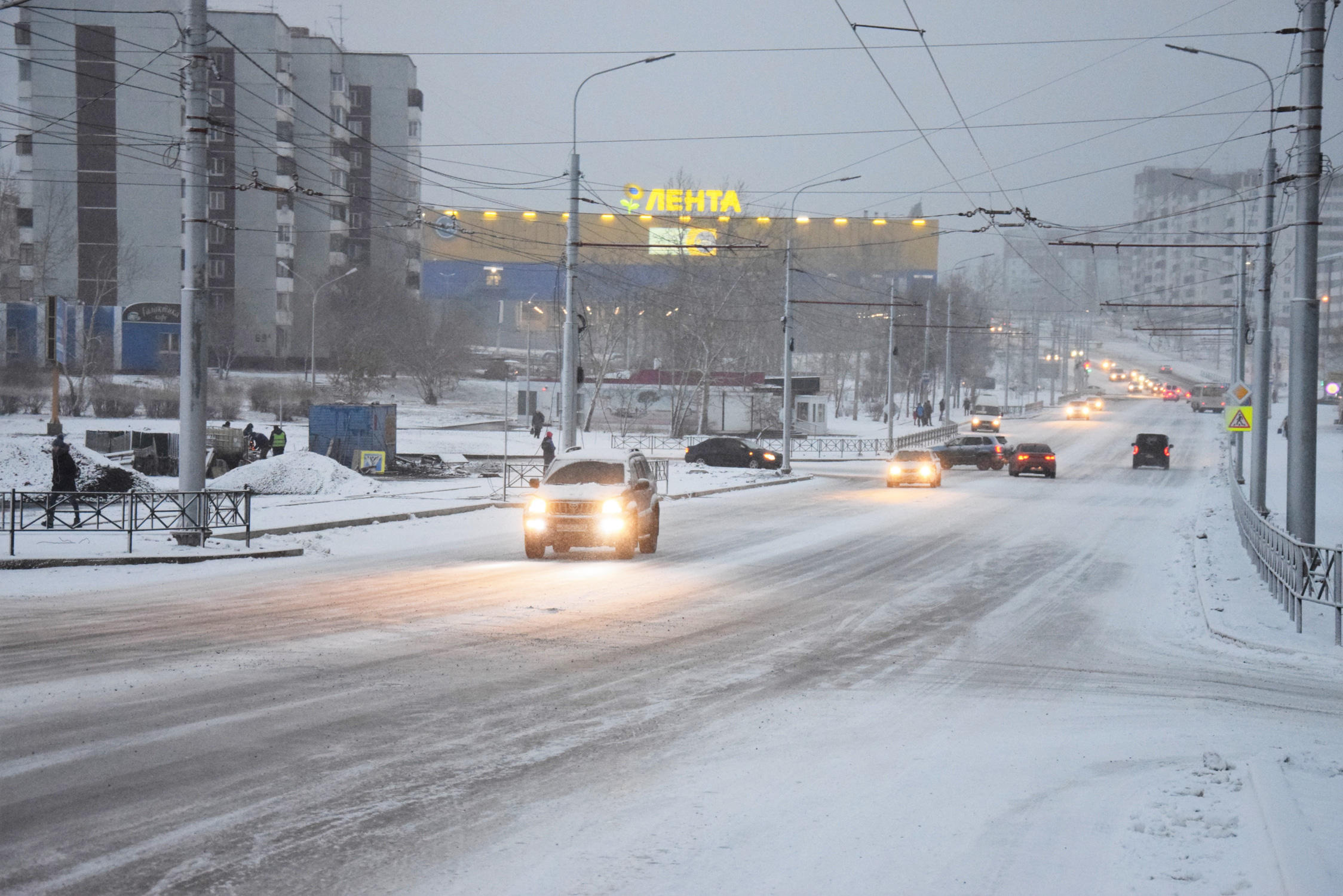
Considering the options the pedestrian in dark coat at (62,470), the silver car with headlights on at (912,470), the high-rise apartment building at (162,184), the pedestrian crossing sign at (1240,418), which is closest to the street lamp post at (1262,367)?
the pedestrian crossing sign at (1240,418)

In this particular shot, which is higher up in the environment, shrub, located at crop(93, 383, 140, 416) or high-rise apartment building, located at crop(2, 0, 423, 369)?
high-rise apartment building, located at crop(2, 0, 423, 369)

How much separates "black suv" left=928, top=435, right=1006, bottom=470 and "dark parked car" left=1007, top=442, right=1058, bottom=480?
16.1ft

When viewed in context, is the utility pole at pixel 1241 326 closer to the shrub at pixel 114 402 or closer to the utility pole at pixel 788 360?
the utility pole at pixel 788 360

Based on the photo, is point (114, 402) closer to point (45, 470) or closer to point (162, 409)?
point (162, 409)

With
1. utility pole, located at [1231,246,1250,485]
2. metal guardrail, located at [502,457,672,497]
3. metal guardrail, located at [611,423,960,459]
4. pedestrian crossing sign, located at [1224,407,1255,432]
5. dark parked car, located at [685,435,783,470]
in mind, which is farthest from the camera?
metal guardrail, located at [611,423,960,459]

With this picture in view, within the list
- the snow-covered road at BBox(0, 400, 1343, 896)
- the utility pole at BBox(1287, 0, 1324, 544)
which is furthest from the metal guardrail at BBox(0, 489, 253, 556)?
the utility pole at BBox(1287, 0, 1324, 544)

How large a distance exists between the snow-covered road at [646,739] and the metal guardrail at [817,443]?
42.0 metres

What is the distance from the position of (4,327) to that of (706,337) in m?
41.2

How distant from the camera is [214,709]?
27.9 ft

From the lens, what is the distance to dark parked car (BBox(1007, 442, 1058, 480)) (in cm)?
4762

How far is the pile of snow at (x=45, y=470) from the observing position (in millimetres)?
25547

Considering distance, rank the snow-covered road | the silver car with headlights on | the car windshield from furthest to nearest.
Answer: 1. the silver car with headlights on
2. the car windshield
3. the snow-covered road

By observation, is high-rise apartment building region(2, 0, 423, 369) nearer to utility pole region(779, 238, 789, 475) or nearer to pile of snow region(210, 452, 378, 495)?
utility pole region(779, 238, 789, 475)

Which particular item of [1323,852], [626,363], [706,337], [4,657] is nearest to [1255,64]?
[1323,852]
